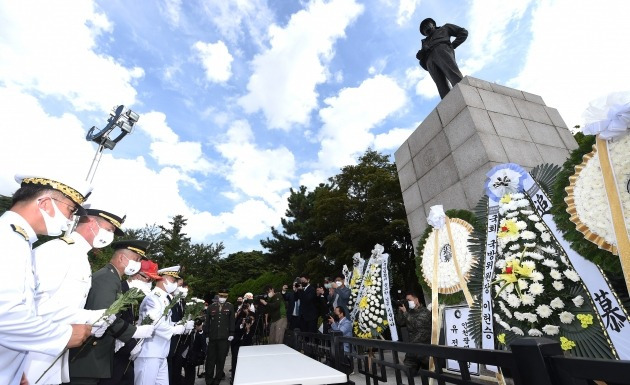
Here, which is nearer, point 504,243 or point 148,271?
point 504,243

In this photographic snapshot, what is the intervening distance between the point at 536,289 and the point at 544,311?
0.61ft

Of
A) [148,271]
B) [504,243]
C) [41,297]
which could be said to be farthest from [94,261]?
[504,243]

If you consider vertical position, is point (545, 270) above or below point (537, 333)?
above

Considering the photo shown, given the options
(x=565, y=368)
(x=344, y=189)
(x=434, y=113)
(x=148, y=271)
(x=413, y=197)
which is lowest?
(x=565, y=368)

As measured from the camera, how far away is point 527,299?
2691 mm

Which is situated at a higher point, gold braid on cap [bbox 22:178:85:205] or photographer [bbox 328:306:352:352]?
gold braid on cap [bbox 22:178:85:205]

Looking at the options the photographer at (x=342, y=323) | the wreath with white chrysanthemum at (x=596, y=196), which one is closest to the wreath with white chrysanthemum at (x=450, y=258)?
the wreath with white chrysanthemum at (x=596, y=196)

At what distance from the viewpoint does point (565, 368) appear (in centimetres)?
103

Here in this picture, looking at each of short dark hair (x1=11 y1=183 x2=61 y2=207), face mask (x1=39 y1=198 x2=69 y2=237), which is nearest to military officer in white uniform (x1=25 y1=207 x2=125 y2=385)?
face mask (x1=39 y1=198 x2=69 y2=237)

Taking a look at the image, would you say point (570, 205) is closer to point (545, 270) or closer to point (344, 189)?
point (545, 270)

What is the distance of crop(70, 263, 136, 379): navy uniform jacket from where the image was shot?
9.14 feet

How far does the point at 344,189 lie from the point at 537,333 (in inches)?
813

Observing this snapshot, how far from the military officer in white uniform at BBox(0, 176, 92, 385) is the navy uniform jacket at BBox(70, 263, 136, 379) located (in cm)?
71

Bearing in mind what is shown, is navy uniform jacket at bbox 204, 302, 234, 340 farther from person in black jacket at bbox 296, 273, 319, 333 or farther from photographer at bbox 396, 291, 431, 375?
photographer at bbox 396, 291, 431, 375
